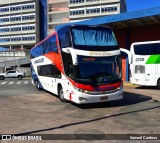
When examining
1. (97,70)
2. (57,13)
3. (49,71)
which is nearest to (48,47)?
(49,71)

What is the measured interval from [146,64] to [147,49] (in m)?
1.12

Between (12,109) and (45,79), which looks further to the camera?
(45,79)

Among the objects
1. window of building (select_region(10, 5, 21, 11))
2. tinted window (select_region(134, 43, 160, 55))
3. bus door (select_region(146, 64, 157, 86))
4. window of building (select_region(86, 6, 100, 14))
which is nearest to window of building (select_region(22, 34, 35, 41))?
window of building (select_region(10, 5, 21, 11))

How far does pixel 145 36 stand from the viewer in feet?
97.8

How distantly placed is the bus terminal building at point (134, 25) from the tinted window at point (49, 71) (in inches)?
446

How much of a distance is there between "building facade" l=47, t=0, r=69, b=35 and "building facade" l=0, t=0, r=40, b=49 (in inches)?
283

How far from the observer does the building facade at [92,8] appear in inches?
3482

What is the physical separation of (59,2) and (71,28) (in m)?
87.7

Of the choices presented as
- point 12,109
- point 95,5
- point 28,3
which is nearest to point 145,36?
point 12,109

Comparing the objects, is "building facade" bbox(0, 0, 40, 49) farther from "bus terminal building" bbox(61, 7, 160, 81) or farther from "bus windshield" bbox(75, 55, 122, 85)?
"bus windshield" bbox(75, 55, 122, 85)

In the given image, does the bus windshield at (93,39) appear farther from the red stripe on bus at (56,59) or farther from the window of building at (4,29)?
the window of building at (4,29)

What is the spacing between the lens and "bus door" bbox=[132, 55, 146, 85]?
2173 centimetres

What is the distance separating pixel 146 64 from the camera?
21.5 m

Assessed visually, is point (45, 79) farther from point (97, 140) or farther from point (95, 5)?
point (95, 5)
